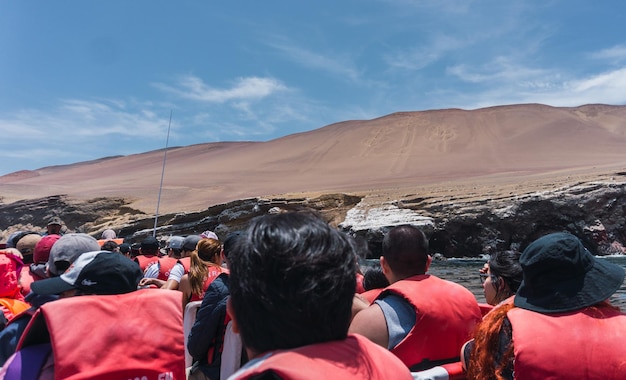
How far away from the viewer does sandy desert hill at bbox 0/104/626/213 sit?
58875 mm

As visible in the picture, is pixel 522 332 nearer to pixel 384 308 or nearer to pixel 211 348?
pixel 384 308

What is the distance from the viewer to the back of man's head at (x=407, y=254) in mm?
3061

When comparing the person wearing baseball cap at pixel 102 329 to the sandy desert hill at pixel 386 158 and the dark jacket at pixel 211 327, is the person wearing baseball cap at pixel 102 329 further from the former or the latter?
the sandy desert hill at pixel 386 158

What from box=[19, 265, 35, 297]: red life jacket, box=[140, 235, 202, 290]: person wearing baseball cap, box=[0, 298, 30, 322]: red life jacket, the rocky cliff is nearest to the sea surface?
the rocky cliff

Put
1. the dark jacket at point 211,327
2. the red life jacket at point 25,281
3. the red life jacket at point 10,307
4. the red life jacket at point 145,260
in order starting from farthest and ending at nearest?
the red life jacket at point 145,260
the red life jacket at point 25,281
the dark jacket at point 211,327
the red life jacket at point 10,307

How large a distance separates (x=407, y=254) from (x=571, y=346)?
1.22m

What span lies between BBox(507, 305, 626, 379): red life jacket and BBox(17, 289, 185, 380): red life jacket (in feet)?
4.75

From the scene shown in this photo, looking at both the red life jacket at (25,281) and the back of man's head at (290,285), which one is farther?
the red life jacket at (25,281)

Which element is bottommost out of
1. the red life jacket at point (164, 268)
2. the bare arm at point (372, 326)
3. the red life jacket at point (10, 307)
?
the red life jacket at point (164, 268)

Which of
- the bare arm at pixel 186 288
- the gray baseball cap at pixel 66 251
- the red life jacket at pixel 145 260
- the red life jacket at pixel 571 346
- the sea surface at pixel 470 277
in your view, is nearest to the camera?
the red life jacket at pixel 571 346

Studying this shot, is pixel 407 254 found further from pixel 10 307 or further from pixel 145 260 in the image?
pixel 145 260

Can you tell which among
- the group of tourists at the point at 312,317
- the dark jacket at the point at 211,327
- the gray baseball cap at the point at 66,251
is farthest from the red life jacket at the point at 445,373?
the gray baseball cap at the point at 66,251

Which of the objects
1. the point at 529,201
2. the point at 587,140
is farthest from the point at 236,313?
the point at 587,140

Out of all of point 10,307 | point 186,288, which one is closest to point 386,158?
point 186,288
